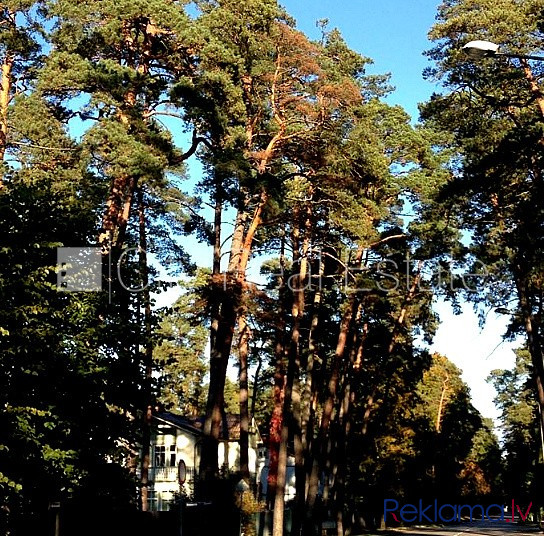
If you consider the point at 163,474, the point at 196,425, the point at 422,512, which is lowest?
the point at 422,512

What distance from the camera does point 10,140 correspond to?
21.4 meters

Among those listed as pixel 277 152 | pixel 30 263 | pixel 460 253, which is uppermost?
pixel 277 152

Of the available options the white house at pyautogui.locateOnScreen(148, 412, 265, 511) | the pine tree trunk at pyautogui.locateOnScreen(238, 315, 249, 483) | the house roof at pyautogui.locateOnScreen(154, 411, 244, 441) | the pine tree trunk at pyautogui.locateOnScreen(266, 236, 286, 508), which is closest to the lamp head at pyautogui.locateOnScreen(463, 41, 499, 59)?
the pine tree trunk at pyautogui.locateOnScreen(266, 236, 286, 508)

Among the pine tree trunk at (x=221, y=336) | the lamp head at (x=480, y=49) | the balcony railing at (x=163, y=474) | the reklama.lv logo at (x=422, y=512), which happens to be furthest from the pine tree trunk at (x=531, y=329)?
the balcony railing at (x=163, y=474)

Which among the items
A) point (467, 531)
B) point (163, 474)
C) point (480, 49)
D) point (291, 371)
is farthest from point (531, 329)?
Answer: point (163, 474)

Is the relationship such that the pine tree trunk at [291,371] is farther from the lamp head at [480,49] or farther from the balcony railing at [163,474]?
the balcony railing at [163,474]

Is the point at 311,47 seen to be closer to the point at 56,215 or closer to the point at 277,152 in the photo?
the point at 277,152

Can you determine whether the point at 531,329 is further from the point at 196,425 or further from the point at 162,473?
the point at 196,425

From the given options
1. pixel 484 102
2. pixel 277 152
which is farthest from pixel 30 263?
pixel 484 102

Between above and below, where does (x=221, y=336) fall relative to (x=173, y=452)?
above

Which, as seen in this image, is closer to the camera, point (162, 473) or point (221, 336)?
point (221, 336)

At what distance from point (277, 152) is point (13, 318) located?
13.0m

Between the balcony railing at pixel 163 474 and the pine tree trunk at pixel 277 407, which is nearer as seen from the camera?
the pine tree trunk at pixel 277 407

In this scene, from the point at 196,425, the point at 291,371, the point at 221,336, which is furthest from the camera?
the point at 196,425
